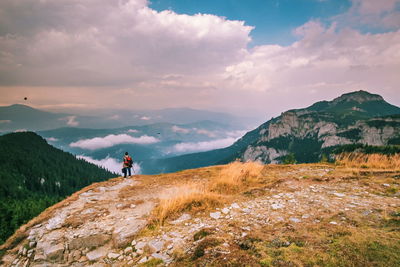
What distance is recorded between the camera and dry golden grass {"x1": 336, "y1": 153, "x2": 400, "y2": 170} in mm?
12523

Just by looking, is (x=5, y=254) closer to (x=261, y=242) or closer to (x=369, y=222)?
(x=261, y=242)

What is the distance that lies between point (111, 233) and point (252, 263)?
17.3 ft

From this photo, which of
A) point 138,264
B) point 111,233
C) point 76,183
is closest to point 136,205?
point 111,233

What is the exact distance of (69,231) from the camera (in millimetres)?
7438

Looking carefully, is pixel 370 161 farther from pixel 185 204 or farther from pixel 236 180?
pixel 185 204

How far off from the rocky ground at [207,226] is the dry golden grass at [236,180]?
1344mm

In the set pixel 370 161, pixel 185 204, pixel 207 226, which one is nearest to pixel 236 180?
pixel 185 204

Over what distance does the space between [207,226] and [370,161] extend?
13695mm

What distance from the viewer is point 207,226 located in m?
6.43

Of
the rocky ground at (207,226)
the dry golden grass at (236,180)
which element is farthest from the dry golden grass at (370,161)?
the dry golden grass at (236,180)

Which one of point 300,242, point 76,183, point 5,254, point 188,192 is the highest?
point 188,192

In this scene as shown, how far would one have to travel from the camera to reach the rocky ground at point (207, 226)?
16.6ft

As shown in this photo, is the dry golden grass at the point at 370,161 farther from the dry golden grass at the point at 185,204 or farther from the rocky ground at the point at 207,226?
the dry golden grass at the point at 185,204

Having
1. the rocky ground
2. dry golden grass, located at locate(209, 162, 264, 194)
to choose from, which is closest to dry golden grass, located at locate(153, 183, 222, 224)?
the rocky ground
